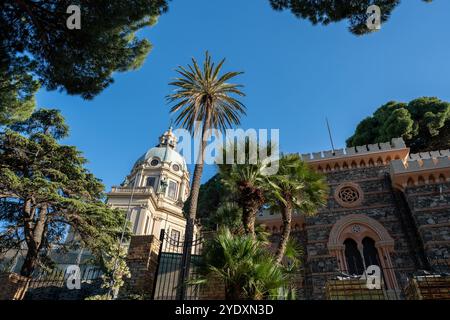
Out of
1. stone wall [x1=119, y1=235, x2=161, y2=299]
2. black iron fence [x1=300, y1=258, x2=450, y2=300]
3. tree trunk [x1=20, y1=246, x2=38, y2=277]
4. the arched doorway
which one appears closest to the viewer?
black iron fence [x1=300, y1=258, x2=450, y2=300]

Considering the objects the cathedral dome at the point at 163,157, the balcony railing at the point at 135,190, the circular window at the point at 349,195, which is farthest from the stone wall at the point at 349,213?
the cathedral dome at the point at 163,157

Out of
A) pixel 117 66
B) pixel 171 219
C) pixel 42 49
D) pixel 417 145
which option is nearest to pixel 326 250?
pixel 117 66

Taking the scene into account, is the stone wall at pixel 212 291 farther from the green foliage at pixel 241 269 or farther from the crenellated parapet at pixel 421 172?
the crenellated parapet at pixel 421 172

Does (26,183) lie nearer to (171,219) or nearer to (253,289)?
(253,289)

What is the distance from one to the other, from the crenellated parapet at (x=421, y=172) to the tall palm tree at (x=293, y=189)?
5513mm

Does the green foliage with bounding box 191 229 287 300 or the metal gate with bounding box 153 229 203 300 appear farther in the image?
the metal gate with bounding box 153 229 203 300

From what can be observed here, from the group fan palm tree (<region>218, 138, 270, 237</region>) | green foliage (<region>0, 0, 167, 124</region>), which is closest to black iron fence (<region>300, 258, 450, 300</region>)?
fan palm tree (<region>218, 138, 270, 237</region>)

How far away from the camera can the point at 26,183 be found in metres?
12.1

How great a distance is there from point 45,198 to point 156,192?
27.8m

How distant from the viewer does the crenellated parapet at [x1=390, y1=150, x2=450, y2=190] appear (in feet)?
41.9

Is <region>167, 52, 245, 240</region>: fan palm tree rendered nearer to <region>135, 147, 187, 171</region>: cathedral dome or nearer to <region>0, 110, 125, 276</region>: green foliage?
<region>0, 110, 125, 276</region>: green foliage

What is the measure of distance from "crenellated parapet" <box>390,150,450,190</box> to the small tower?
954 inches

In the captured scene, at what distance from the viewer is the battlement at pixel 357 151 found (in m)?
14.8
